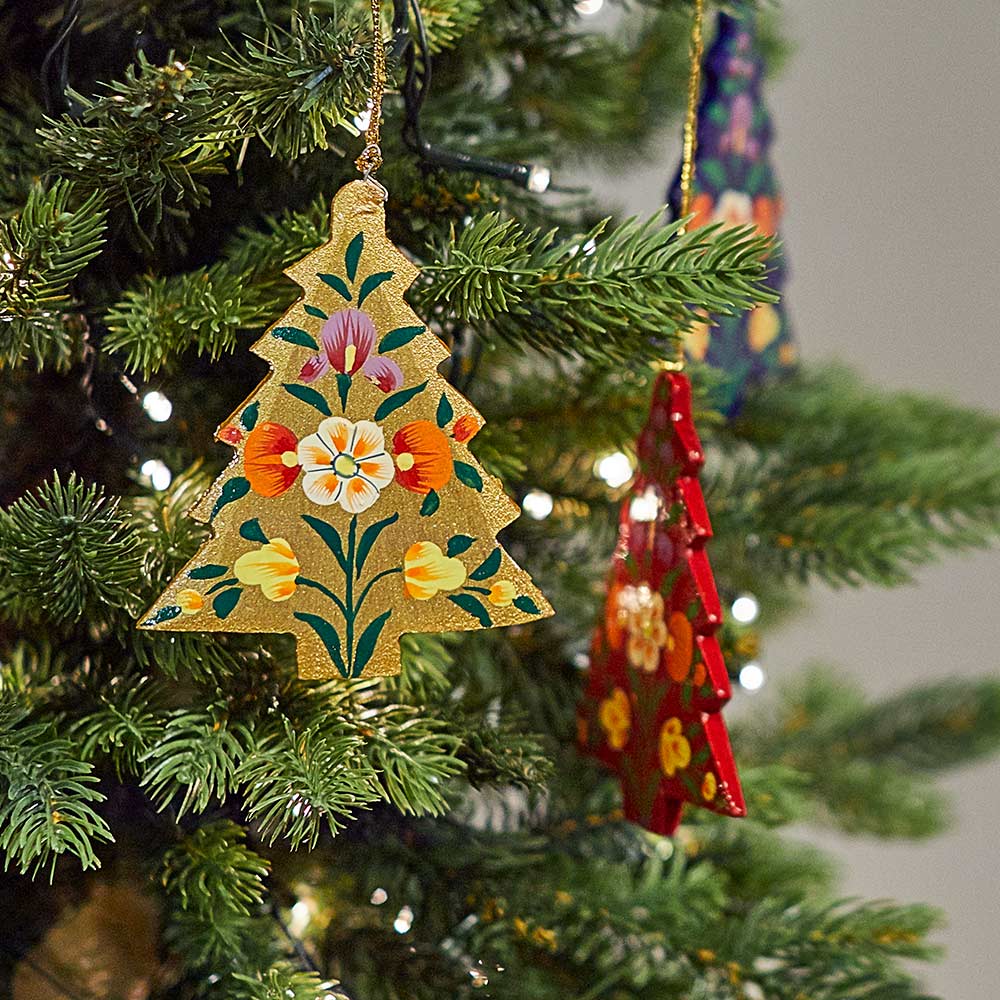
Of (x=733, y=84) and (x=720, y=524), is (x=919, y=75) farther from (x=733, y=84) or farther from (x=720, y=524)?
(x=720, y=524)

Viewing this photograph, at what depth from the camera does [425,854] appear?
0.37m

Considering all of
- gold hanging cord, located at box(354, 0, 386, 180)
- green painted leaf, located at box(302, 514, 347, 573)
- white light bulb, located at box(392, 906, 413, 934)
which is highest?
gold hanging cord, located at box(354, 0, 386, 180)

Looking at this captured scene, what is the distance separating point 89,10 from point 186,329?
12cm

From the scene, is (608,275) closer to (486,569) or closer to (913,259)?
(486,569)

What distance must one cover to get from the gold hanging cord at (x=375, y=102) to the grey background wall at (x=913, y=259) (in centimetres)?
69

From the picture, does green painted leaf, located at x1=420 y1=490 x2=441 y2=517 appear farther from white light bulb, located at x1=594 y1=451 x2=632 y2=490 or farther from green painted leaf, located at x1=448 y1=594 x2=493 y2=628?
white light bulb, located at x1=594 y1=451 x2=632 y2=490

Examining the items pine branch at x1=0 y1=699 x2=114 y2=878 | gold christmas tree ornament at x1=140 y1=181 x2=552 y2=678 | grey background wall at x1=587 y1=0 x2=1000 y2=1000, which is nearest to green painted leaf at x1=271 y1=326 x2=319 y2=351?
gold christmas tree ornament at x1=140 y1=181 x2=552 y2=678

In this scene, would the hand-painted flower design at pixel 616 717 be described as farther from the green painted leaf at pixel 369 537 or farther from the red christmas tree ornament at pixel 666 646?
the green painted leaf at pixel 369 537

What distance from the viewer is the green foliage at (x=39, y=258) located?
0.91 feet

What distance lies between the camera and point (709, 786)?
0.34 m

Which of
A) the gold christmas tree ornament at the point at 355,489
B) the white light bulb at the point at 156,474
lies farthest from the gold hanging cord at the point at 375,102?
the white light bulb at the point at 156,474

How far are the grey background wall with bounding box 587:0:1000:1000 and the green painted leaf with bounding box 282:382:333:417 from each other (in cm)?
72

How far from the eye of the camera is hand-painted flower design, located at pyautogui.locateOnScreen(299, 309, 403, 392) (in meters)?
0.30

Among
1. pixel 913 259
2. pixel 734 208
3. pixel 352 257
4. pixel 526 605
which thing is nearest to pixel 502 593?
pixel 526 605
